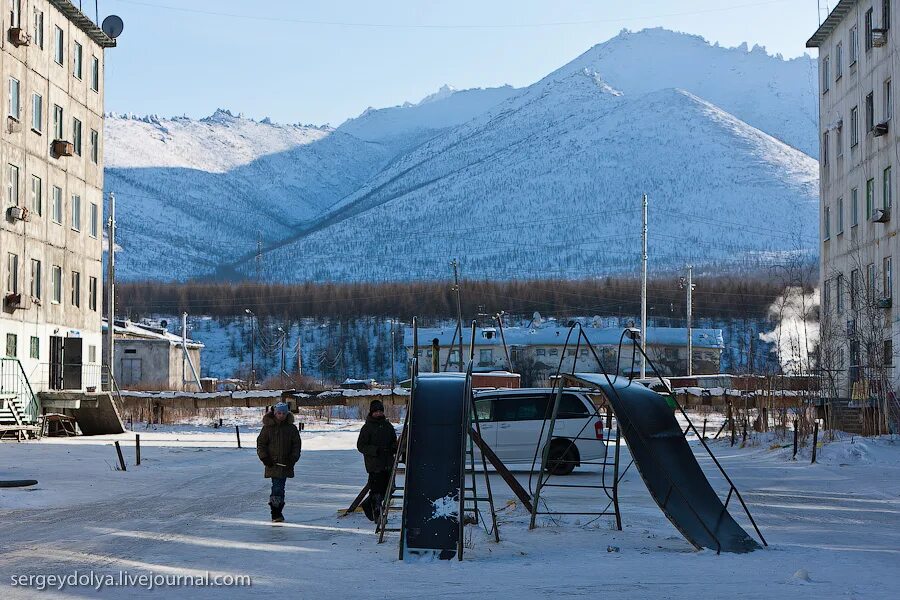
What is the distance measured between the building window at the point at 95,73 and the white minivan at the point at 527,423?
28.9 meters

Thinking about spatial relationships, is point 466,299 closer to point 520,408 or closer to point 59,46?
point 59,46

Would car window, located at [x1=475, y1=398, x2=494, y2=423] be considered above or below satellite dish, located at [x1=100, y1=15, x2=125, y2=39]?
below

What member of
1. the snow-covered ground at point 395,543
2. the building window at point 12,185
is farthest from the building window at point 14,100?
the snow-covered ground at point 395,543

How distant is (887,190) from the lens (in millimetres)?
41031

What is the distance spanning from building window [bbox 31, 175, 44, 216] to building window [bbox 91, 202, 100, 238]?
5246 millimetres

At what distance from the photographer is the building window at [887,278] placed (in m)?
40.2

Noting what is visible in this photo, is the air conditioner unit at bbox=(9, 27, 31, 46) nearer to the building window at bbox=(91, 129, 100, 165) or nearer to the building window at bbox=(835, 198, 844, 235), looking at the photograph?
the building window at bbox=(91, 129, 100, 165)

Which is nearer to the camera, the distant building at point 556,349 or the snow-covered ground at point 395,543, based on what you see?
the snow-covered ground at point 395,543

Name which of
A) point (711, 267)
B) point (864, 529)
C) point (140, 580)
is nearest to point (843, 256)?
point (864, 529)

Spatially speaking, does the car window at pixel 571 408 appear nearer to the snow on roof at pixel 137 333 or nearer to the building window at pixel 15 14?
the building window at pixel 15 14

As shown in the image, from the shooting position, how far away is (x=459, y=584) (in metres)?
11.3

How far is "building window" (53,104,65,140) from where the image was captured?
43188mm

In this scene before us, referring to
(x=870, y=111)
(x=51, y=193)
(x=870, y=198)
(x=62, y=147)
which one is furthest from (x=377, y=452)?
(x=870, y=111)

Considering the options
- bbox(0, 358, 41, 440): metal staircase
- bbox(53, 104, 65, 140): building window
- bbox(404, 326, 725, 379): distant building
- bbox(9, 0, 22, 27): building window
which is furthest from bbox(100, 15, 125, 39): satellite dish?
bbox(404, 326, 725, 379): distant building
